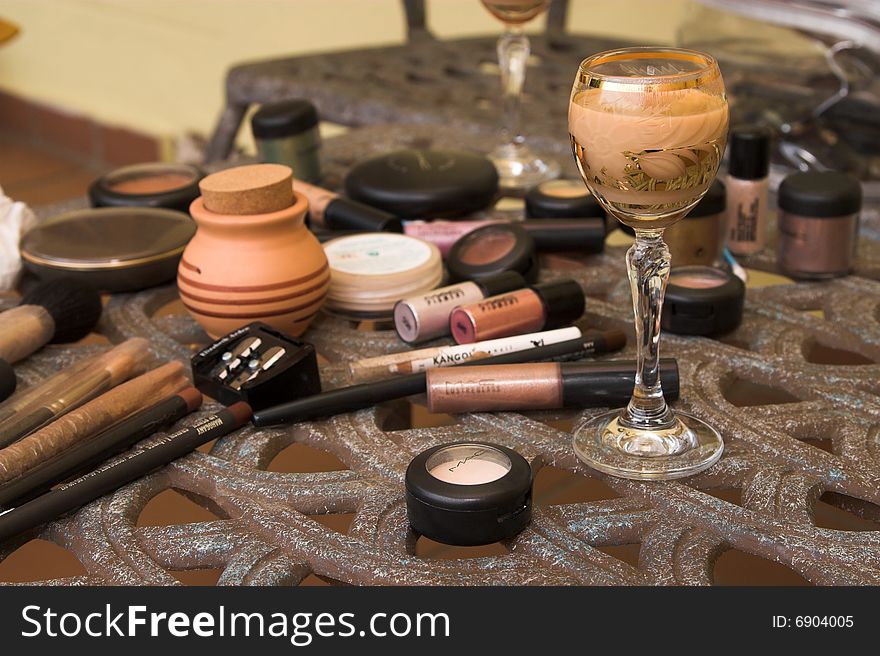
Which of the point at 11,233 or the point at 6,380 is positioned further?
the point at 11,233

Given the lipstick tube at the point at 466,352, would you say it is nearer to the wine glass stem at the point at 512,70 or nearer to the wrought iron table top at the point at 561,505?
the wrought iron table top at the point at 561,505

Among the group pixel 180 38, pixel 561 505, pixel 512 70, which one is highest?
pixel 512 70

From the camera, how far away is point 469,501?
575 millimetres

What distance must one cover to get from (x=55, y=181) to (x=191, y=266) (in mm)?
2236

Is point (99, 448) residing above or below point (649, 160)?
below

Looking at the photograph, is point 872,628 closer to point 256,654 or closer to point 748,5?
point 256,654

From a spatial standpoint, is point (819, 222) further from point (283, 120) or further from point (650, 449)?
point (283, 120)

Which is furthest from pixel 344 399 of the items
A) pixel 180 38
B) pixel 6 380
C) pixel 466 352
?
pixel 180 38

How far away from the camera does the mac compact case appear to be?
2.87 feet

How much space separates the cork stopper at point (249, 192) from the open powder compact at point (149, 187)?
0.22 m

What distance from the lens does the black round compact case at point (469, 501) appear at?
578mm

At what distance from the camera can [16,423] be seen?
694 mm

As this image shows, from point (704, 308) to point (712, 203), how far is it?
0.14 metres

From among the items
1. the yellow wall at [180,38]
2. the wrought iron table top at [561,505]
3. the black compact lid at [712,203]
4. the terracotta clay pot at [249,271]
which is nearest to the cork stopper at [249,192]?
the terracotta clay pot at [249,271]
